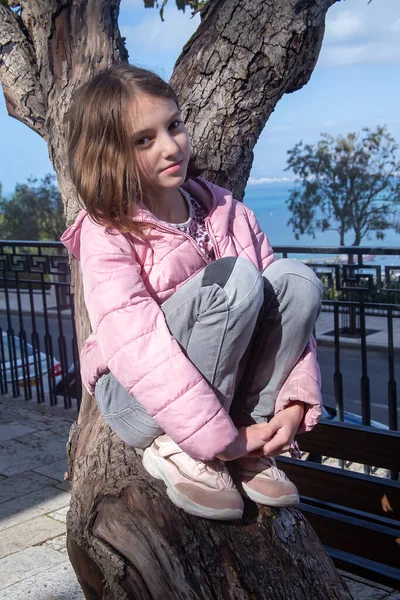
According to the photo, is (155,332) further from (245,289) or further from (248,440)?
(248,440)

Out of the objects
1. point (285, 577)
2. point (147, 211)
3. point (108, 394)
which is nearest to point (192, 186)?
point (147, 211)

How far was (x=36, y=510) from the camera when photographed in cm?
362

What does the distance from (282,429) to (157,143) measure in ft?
2.93

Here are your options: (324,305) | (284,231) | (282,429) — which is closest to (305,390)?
(282,429)

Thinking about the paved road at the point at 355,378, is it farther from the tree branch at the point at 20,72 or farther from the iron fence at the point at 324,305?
the tree branch at the point at 20,72

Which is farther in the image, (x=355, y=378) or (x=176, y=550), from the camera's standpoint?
(x=355, y=378)

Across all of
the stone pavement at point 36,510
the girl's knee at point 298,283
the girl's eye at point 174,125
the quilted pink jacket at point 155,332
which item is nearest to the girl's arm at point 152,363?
the quilted pink jacket at point 155,332

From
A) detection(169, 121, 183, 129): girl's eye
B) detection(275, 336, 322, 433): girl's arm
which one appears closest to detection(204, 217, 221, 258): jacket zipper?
detection(169, 121, 183, 129): girl's eye

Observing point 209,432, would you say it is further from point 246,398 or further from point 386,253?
point 386,253

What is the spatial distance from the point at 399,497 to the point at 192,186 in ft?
4.64

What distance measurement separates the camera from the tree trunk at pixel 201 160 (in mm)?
1748

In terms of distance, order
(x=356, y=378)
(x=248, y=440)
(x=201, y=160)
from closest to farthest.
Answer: (x=248, y=440), (x=201, y=160), (x=356, y=378)

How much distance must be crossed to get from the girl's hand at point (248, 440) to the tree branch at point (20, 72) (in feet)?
5.49

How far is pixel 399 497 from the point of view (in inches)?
102
